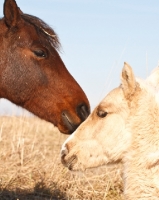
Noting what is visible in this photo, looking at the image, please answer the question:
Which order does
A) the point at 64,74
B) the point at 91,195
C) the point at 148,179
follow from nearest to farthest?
1. the point at 148,179
2. the point at 64,74
3. the point at 91,195

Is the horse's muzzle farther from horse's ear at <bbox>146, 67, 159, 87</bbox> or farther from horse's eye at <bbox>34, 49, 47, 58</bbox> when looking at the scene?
horse's ear at <bbox>146, 67, 159, 87</bbox>

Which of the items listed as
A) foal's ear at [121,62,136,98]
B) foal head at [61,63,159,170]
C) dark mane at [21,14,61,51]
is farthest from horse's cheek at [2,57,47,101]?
foal's ear at [121,62,136,98]

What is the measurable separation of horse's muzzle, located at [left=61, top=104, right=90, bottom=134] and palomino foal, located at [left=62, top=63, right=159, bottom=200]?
82cm

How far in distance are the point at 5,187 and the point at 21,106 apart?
5.60 feet

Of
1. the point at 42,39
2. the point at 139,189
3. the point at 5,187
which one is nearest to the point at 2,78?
the point at 42,39

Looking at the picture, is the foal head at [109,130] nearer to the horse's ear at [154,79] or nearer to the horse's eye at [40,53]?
the horse's ear at [154,79]

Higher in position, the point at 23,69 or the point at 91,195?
the point at 23,69

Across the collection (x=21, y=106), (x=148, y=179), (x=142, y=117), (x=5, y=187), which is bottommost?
(x=5, y=187)

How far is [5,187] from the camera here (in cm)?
826

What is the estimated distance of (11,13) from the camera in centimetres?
712

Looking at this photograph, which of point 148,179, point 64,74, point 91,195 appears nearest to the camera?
point 148,179

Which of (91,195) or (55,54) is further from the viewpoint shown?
(91,195)

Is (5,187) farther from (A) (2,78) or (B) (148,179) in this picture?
(B) (148,179)

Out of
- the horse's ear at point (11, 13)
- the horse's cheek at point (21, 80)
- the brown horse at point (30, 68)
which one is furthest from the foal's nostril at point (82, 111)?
the horse's ear at point (11, 13)
